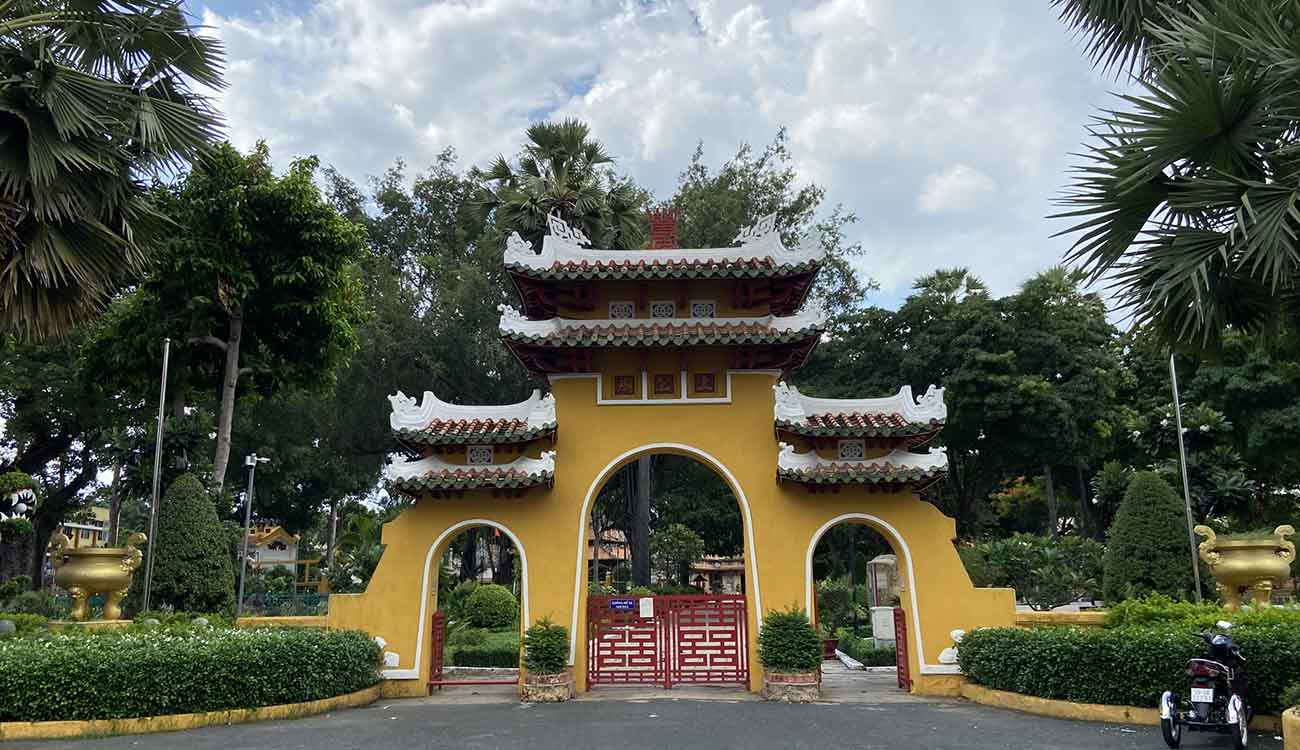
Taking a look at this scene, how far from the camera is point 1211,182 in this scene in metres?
6.61

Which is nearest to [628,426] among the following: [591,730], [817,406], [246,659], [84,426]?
[817,406]

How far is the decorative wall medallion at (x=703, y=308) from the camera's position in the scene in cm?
1367

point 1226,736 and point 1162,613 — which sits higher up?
point 1162,613

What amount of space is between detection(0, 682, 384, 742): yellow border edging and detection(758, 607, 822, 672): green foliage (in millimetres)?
5765

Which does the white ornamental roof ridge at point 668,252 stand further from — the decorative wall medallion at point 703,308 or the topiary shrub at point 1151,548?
the topiary shrub at point 1151,548

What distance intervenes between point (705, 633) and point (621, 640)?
4.25ft

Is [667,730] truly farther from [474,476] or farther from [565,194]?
[565,194]

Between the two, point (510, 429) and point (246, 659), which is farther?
point (510, 429)

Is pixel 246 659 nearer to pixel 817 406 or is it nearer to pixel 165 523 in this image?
pixel 165 523

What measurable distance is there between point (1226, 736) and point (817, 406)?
6.53 metres

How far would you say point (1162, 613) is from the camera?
10.3 m

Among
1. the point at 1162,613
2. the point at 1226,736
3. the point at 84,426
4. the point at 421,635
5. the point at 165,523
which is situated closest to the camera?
the point at 1226,736

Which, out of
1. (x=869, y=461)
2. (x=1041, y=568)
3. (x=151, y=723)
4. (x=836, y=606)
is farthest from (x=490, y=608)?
(x=151, y=723)

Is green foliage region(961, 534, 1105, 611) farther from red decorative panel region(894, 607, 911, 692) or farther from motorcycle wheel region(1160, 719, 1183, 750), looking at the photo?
motorcycle wheel region(1160, 719, 1183, 750)
